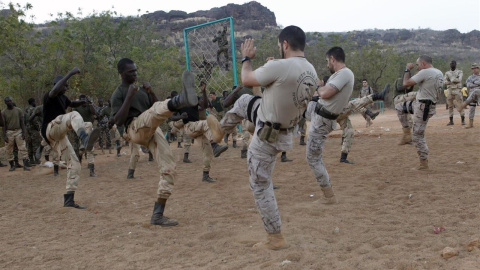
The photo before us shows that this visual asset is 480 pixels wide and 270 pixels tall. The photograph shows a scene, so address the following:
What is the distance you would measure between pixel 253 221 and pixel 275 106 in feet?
6.05

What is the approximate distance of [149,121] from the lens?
509 centimetres

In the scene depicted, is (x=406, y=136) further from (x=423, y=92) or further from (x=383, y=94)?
(x=383, y=94)

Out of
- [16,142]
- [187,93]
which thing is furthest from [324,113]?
[16,142]

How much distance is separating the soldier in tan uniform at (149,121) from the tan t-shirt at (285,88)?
1.16 meters

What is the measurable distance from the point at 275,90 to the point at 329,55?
2.46 metres

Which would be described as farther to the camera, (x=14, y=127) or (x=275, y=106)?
(x=14, y=127)

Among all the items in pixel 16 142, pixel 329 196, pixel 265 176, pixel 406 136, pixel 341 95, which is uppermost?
pixel 341 95

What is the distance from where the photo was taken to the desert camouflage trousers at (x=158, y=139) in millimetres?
5051

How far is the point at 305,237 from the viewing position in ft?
14.5

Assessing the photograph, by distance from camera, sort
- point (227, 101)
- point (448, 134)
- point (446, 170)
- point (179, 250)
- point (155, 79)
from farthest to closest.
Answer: point (155, 79) → point (448, 134) → point (446, 170) → point (227, 101) → point (179, 250)

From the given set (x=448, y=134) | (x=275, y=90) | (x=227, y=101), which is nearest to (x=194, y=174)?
(x=227, y=101)

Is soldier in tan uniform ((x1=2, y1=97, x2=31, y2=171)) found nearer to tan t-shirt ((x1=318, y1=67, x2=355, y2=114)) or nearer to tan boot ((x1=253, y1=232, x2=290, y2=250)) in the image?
tan t-shirt ((x1=318, y1=67, x2=355, y2=114))

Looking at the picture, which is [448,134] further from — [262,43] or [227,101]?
[262,43]

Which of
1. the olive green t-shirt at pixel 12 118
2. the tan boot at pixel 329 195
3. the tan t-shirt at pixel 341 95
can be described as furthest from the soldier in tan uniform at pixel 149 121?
the olive green t-shirt at pixel 12 118
